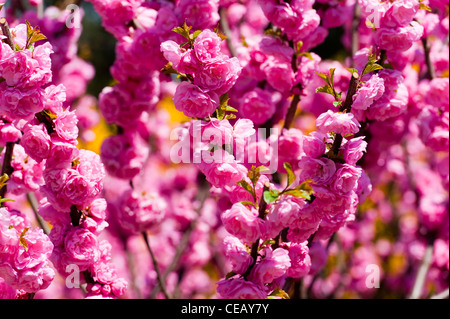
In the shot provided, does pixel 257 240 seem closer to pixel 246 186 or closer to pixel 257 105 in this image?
pixel 246 186

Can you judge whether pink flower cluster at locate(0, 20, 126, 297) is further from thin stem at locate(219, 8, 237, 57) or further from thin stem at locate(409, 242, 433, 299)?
thin stem at locate(409, 242, 433, 299)

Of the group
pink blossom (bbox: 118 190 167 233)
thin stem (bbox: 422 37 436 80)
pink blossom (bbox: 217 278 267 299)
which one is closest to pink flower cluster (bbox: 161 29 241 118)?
pink blossom (bbox: 217 278 267 299)

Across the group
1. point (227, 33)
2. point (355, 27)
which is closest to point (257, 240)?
point (227, 33)

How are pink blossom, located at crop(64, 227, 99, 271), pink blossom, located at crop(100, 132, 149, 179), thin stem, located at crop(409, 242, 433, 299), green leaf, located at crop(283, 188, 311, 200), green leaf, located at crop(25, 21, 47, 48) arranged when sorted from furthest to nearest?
thin stem, located at crop(409, 242, 433, 299), pink blossom, located at crop(100, 132, 149, 179), pink blossom, located at crop(64, 227, 99, 271), green leaf, located at crop(25, 21, 47, 48), green leaf, located at crop(283, 188, 311, 200)

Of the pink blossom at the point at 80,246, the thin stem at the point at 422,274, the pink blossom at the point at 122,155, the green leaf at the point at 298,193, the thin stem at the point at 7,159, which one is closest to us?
the green leaf at the point at 298,193

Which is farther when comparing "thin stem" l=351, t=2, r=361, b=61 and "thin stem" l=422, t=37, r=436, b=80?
"thin stem" l=351, t=2, r=361, b=61

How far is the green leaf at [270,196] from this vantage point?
1058mm

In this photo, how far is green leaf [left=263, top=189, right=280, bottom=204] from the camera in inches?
41.6

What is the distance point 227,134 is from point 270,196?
0.18m

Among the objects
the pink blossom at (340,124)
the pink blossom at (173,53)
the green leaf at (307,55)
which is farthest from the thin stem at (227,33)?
the pink blossom at (340,124)

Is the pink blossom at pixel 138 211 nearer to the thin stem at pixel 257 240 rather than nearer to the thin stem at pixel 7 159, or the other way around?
the thin stem at pixel 7 159

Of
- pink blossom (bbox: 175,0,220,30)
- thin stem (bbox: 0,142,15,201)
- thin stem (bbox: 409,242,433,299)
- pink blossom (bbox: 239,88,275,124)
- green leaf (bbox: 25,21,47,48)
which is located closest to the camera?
green leaf (bbox: 25,21,47,48)

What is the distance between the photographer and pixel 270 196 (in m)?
1.07

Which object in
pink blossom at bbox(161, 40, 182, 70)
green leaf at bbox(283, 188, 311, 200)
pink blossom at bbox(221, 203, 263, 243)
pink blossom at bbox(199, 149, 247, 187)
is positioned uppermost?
pink blossom at bbox(161, 40, 182, 70)
